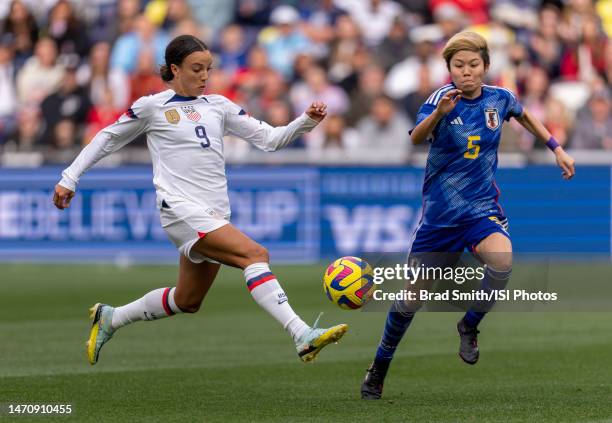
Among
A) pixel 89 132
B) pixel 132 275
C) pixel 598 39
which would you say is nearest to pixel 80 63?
pixel 89 132

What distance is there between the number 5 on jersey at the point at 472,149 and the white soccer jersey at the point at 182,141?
3.42ft

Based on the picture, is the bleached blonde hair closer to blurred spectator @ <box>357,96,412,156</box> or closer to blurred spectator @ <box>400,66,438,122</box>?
blurred spectator @ <box>357,96,412,156</box>

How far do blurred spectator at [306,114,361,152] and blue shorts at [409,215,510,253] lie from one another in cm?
1144

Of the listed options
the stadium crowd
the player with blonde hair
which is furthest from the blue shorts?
the stadium crowd

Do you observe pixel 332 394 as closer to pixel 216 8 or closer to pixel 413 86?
pixel 413 86

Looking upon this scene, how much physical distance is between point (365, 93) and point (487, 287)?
13.3 m

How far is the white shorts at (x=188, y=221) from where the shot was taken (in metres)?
9.50

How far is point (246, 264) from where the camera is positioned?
943 centimetres

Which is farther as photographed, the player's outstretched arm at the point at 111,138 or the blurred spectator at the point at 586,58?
the blurred spectator at the point at 586,58

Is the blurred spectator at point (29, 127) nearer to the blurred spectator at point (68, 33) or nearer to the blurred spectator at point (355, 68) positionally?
the blurred spectator at point (68, 33)

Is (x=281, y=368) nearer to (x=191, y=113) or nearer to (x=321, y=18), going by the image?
(x=191, y=113)

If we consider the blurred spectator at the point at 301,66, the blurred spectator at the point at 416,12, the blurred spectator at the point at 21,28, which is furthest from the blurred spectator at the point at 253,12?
the blurred spectator at the point at 21,28

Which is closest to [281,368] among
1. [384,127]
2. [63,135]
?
[384,127]

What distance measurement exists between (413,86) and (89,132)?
5.25 meters
